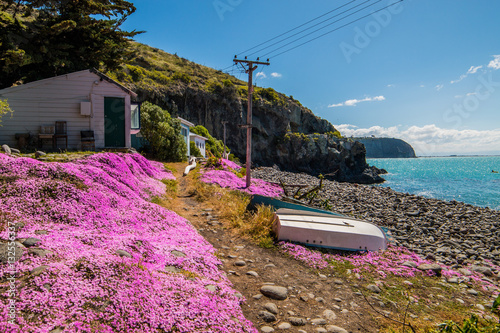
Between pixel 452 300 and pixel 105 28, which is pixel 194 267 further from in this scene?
pixel 105 28

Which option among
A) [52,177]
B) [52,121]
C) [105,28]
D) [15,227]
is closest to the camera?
[15,227]

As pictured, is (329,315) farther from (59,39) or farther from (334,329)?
(59,39)

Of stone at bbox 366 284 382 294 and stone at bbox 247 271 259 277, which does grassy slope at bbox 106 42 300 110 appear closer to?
stone at bbox 247 271 259 277

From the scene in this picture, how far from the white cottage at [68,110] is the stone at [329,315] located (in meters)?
18.7

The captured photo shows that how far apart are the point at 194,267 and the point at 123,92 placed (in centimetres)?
1788

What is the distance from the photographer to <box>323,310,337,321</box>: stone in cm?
454

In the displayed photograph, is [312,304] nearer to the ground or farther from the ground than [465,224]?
farther from the ground

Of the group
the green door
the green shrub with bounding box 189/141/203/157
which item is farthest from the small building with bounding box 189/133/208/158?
the green door

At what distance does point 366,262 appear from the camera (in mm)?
7480

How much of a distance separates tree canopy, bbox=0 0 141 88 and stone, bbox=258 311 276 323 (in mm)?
22350

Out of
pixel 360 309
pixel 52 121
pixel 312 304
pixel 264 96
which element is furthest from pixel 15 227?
pixel 264 96

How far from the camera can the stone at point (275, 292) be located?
504 centimetres

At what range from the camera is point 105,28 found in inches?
910

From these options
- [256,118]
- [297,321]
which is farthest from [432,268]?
[256,118]
